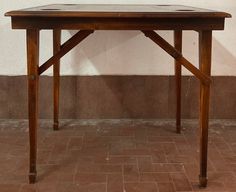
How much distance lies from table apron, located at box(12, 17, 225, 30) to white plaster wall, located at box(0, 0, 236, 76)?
3.97 ft

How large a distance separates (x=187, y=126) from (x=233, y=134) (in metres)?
0.38

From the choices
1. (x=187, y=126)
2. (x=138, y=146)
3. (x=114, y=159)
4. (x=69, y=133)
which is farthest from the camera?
(x=187, y=126)

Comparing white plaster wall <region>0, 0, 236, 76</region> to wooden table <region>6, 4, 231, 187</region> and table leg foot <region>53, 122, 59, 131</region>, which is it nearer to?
table leg foot <region>53, 122, 59, 131</region>

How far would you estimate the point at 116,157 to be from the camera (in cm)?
242

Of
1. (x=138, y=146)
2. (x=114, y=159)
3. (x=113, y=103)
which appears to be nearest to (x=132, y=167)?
(x=114, y=159)

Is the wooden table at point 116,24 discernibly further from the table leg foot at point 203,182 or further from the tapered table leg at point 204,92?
the table leg foot at point 203,182

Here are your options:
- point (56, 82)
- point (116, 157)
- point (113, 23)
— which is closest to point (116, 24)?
point (113, 23)

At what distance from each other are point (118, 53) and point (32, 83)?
127 cm

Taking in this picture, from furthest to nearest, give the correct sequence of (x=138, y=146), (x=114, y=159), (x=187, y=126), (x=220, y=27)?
(x=187, y=126), (x=138, y=146), (x=114, y=159), (x=220, y=27)

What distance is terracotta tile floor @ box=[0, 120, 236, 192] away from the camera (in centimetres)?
206

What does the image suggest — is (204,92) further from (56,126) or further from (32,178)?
(56,126)

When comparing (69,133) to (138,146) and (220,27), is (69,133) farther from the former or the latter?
(220,27)

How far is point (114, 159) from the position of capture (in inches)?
94.2

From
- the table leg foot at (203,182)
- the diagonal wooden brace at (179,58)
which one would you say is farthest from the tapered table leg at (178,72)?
the table leg foot at (203,182)
